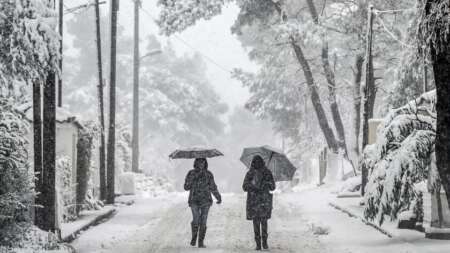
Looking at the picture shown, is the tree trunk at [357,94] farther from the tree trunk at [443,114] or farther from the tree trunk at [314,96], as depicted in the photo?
the tree trunk at [443,114]

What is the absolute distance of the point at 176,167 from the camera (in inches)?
2997

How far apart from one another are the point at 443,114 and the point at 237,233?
8.28 metres

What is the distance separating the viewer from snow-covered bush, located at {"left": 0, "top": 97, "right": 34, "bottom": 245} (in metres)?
13.4

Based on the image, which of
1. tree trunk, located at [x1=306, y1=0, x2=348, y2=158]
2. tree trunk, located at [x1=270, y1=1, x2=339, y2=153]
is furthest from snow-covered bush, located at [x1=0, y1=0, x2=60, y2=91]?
tree trunk, located at [x1=306, y1=0, x2=348, y2=158]

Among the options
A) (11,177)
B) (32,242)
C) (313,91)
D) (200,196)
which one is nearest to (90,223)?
(200,196)

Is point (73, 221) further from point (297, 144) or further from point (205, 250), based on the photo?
point (297, 144)

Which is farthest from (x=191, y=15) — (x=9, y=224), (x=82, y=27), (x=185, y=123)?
(x=82, y=27)

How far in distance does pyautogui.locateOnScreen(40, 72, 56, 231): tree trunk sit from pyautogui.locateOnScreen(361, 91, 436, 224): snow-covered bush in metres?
6.15

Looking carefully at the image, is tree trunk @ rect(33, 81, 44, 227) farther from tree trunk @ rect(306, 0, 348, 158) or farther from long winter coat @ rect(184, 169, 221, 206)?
tree trunk @ rect(306, 0, 348, 158)

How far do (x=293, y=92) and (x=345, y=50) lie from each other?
383 inches

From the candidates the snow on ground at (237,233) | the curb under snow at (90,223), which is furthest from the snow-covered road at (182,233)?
the curb under snow at (90,223)

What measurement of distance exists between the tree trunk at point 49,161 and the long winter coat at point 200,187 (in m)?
2.65

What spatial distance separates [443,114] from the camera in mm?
10344

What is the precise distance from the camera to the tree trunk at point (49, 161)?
1512 centimetres
